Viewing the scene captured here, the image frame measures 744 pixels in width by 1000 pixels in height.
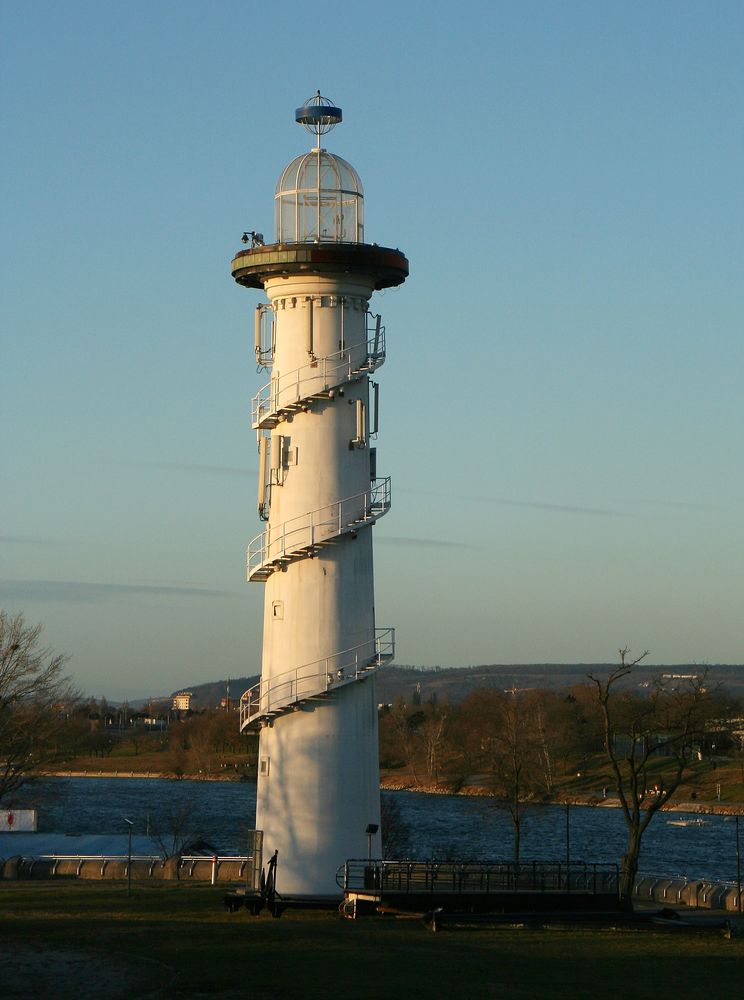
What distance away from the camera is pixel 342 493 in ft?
120

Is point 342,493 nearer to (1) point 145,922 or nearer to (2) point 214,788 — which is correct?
(1) point 145,922

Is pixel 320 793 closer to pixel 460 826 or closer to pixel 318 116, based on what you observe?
pixel 318 116

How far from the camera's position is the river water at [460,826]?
81125mm

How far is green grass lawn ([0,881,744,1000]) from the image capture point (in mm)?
25312

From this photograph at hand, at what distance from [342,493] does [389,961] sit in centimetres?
1212

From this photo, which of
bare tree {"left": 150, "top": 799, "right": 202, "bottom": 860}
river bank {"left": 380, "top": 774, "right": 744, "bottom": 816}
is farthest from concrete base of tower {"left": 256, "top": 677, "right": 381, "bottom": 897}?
river bank {"left": 380, "top": 774, "right": 744, "bottom": 816}

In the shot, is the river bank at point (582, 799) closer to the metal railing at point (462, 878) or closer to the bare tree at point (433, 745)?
the bare tree at point (433, 745)

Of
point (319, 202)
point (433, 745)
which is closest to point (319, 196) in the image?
point (319, 202)

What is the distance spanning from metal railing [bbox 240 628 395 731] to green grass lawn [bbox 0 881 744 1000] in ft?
15.2

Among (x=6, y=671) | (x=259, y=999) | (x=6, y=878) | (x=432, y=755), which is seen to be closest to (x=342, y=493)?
(x=259, y=999)

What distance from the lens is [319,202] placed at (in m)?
38.0

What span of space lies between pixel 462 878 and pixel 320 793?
3.69m

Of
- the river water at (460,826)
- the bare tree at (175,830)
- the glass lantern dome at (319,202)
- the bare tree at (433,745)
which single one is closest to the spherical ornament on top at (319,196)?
the glass lantern dome at (319,202)

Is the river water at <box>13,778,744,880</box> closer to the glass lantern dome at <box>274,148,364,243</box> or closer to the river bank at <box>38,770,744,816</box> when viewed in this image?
the river bank at <box>38,770,744,816</box>
